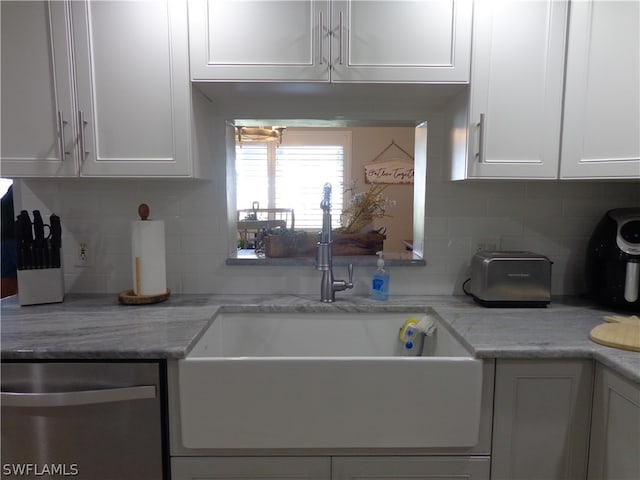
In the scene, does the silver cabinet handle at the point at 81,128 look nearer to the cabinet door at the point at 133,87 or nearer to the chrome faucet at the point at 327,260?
the cabinet door at the point at 133,87

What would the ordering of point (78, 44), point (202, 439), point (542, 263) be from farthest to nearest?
point (542, 263) → point (78, 44) → point (202, 439)

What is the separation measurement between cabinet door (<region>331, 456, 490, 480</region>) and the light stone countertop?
33 centimetres

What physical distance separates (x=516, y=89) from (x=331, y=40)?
676 mm

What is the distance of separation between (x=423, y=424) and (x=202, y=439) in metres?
0.63

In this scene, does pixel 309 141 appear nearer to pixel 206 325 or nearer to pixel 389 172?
pixel 389 172

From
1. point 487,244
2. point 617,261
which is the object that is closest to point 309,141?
point 487,244

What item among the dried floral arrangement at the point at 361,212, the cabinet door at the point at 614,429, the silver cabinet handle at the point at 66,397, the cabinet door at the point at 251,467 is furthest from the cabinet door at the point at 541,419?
the silver cabinet handle at the point at 66,397

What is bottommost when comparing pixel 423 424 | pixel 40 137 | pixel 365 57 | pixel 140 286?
pixel 423 424

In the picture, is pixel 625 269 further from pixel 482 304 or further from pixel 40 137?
pixel 40 137

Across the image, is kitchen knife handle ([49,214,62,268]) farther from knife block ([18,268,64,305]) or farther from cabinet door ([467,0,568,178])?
cabinet door ([467,0,568,178])

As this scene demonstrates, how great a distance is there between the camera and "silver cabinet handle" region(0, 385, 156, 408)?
43.8 inches

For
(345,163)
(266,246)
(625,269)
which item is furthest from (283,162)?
(625,269)

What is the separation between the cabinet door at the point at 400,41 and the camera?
1.39m

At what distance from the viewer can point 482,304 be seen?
5.24ft
